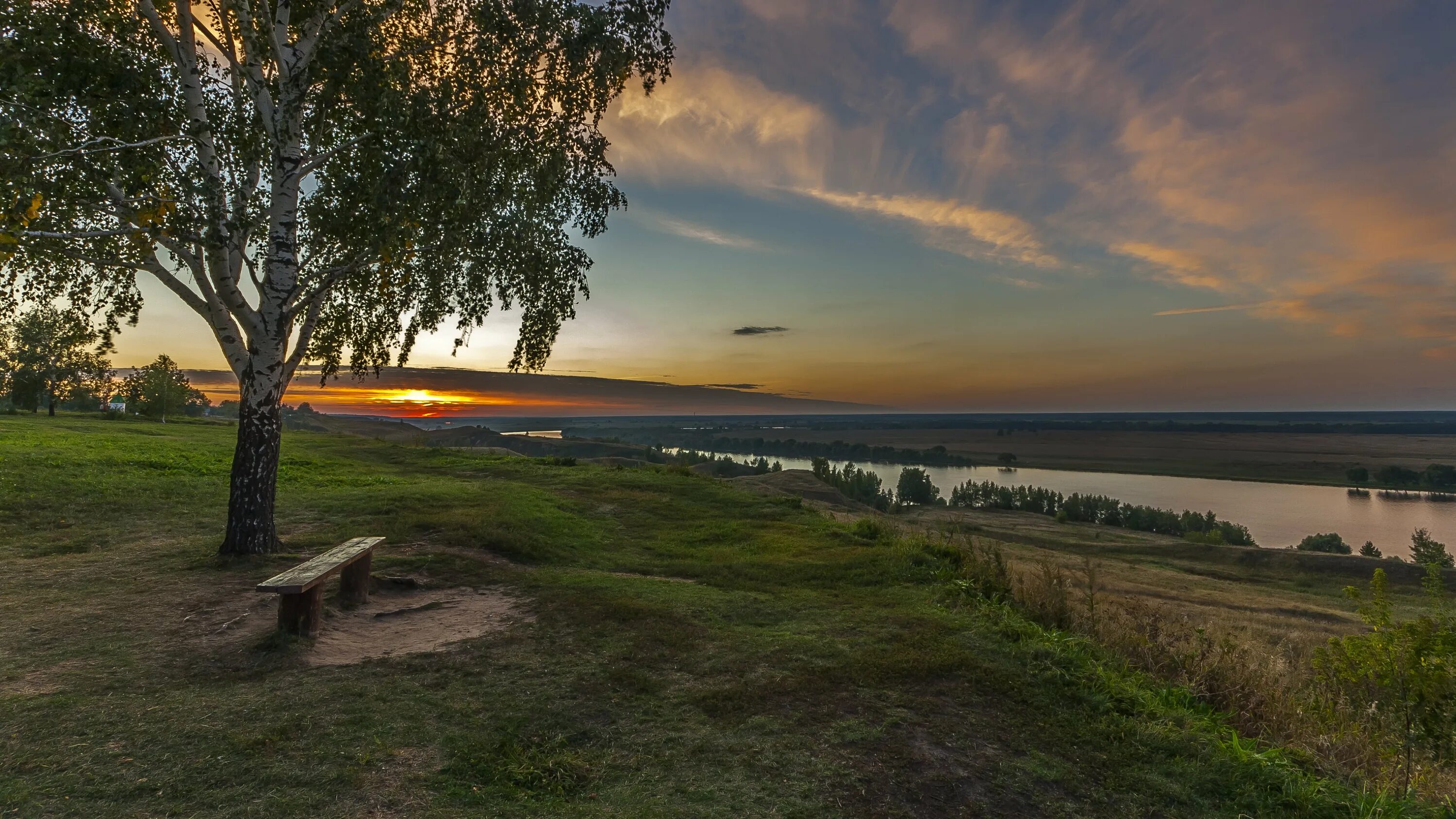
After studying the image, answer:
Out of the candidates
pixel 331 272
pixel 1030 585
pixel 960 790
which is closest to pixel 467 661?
pixel 960 790

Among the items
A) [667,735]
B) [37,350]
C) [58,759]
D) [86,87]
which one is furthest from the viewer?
[37,350]

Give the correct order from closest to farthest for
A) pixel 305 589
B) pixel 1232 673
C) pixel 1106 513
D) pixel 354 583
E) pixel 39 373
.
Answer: pixel 305 589 → pixel 1232 673 → pixel 354 583 → pixel 39 373 → pixel 1106 513

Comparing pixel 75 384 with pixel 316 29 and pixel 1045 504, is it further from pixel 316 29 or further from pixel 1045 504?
pixel 1045 504

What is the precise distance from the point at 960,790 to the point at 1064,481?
174 meters

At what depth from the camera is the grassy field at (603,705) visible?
3926mm

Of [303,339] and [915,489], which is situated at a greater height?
[303,339]

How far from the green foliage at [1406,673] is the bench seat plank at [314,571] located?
8.74 metres

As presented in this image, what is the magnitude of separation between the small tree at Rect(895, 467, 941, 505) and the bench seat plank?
102171 mm

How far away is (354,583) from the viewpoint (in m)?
7.88

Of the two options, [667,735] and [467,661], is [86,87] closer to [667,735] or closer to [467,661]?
[467,661]

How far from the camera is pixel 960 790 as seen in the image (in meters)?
4.10

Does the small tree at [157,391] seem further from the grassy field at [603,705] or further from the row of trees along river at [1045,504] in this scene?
the row of trees along river at [1045,504]

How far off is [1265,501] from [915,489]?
83.0m

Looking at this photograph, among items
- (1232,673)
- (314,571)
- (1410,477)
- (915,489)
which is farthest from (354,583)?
(1410,477)
